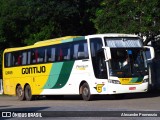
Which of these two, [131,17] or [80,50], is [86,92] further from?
[131,17]

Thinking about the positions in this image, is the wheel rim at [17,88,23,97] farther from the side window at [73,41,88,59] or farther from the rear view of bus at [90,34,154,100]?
the rear view of bus at [90,34,154,100]

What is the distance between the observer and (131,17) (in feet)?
93.7

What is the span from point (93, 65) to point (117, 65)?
118 centimetres

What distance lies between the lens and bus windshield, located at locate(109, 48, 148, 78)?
24.3 m

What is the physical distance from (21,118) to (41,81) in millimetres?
15447

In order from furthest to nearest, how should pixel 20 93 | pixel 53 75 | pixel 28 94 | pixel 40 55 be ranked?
1. pixel 20 93
2. pixel 28 94
3. pixel 40 55
4. pixel 53 75

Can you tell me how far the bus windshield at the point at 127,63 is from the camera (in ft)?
79.8

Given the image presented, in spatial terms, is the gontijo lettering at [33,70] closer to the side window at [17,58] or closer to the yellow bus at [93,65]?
the yellow bus at [93,65]

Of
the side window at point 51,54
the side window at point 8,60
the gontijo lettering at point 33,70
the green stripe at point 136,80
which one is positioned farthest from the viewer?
the side window at point 8,60

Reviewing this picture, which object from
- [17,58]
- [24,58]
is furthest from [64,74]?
[17,58]

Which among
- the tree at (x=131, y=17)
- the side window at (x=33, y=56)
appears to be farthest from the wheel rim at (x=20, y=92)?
the tree at (x=131, y=17)

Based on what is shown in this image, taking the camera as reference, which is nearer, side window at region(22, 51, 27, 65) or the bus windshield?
the bus windshield

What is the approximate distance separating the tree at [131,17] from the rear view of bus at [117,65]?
3.17m

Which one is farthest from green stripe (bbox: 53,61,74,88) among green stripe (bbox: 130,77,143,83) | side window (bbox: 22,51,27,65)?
side window (bbox: 22,51,27,65)
